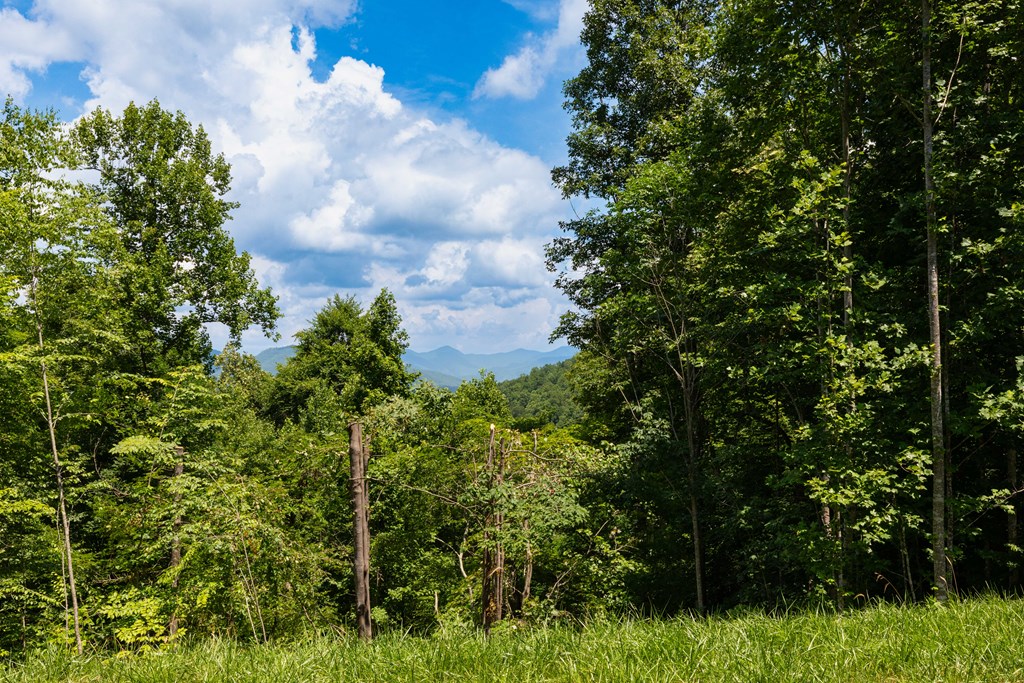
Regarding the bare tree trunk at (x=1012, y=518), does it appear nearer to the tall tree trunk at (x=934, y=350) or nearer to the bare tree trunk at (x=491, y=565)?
the tall tree trunk at (x=934, y=350)

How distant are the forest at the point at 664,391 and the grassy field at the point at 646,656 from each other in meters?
1.30

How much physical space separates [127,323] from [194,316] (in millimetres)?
2168

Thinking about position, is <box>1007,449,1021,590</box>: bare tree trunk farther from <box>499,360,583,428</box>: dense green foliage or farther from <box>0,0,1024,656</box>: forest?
<box>499,360,583,428</box>: dense green foliage

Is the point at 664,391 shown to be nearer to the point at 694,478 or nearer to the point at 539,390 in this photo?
the point at 694,478

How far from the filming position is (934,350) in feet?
22.5

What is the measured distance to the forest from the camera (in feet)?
23.4

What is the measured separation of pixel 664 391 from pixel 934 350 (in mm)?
5771

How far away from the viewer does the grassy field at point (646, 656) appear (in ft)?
10.1

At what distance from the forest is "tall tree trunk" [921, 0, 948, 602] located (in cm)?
4

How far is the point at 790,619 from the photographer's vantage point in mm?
4215

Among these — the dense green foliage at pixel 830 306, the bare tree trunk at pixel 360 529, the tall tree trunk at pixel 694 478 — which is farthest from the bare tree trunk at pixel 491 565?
the tall tree trunk at pixel 694 478

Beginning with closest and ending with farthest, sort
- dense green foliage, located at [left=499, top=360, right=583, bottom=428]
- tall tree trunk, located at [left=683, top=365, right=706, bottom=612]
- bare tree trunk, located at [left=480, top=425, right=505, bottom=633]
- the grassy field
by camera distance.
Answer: the grassy field < bare tree trunk, located at [left=480, top=425, right=505, bottom=633] < tall tree trunk, located at [left=683, top=365, right=706, bottom=612] < dense green foliage, located at [left=499, top=360, right=583, bottom=428]

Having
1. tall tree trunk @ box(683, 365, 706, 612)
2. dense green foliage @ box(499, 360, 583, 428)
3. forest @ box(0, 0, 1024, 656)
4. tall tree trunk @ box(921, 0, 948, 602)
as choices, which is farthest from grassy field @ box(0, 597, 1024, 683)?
dense green foliage @ box(499, 360, 583, 428)

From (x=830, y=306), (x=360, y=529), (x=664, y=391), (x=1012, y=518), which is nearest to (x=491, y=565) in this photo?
(x=360, y=529)
